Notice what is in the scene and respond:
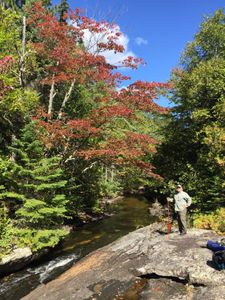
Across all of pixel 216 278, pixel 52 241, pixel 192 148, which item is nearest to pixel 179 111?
pixel 192 148

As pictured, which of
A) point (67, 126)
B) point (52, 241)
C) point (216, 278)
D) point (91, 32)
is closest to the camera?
point (216, 278)

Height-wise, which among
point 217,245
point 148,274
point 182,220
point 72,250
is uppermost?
point 182,220

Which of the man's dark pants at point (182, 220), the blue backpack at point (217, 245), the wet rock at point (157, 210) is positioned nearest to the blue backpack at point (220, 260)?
the blue backpack at point (217, 245)

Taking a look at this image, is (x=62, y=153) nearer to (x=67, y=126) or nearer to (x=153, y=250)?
(x=67, y=126)

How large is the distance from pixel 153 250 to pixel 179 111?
52.6 feet

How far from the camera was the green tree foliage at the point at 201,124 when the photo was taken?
19016 mm

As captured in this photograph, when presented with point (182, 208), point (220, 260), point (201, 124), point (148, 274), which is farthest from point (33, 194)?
point (201, 124)

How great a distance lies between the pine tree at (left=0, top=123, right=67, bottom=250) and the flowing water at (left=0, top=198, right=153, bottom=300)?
98 centimetres

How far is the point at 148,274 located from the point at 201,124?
49.7ft

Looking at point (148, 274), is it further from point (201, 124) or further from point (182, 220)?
point (201, 124)

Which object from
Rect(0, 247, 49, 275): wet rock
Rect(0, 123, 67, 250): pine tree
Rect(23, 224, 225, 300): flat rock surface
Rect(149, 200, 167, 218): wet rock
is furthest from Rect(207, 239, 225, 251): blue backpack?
Rect(149, 200, 167, 218): wet rock

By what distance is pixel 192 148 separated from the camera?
2498 centimetres

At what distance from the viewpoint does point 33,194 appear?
16219mm

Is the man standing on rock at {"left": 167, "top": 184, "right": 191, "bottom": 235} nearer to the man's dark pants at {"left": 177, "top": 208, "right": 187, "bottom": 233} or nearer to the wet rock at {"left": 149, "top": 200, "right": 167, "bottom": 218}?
the man's dark pants at {"left": 177, "top": 208, "right": 187, "bottom": 233}
